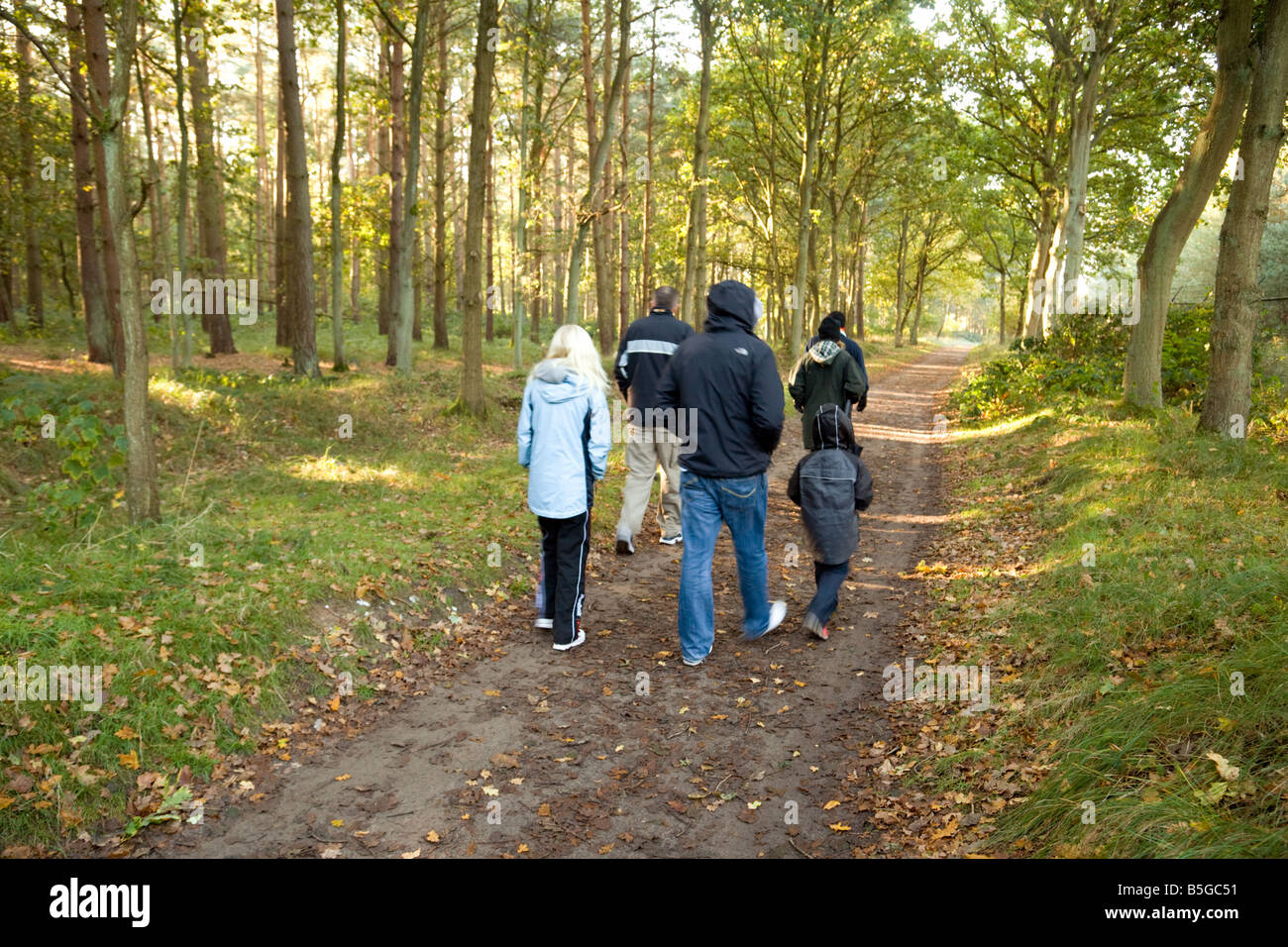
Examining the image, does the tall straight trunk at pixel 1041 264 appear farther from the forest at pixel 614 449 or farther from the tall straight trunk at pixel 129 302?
the tall straight trunk at pixel 129 302

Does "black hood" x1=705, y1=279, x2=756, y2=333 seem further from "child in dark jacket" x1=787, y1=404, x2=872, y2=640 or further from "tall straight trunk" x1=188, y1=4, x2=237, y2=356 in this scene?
"tall straight trunk" x1=188, y1=4, x2=237, y2=356

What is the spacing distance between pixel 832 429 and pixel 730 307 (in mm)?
1464

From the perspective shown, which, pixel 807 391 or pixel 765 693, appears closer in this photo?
pixel 765 693

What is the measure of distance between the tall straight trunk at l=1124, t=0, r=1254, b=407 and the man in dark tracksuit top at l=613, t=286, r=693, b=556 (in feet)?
25.2

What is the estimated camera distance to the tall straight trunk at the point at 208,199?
1553cm

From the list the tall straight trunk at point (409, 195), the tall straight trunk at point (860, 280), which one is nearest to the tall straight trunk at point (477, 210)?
the tall straight trunk at point (409, 195)

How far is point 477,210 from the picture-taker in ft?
43.3

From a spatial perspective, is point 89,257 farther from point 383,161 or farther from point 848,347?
point 848,347

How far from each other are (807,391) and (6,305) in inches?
949

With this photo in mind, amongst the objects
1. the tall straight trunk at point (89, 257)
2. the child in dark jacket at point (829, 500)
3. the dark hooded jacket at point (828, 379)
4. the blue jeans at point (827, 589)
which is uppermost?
the tall straight trunk at point (89, 257)

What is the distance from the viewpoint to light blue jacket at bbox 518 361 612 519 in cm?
586
